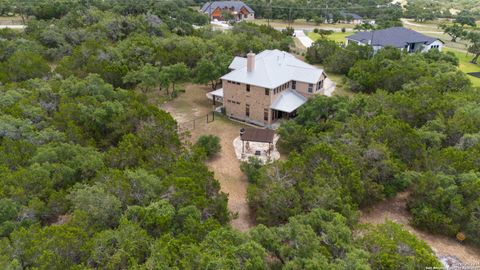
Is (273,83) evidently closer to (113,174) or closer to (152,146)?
(152,146)

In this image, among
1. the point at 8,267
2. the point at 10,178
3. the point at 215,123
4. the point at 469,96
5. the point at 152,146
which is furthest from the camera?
the point at 215,123

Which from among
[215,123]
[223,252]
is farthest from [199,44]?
[223,252]

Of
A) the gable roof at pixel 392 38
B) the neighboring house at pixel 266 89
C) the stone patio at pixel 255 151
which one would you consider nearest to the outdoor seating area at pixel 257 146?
the stone patio at pixel 255 151

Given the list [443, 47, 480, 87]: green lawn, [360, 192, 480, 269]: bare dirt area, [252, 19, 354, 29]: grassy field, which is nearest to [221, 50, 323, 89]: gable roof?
[360, 192, 480, 269]: bare dirt area

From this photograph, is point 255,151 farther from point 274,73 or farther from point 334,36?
point 334,36

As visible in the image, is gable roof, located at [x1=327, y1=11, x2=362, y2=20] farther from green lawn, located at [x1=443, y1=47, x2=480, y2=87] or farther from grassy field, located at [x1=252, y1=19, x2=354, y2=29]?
green lawn, located at [x1=443, y1=47, x2=480, y2=87]

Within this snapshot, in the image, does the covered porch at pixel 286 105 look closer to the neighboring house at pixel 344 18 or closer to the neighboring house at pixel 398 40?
the neighboring house at pixel 398 40
